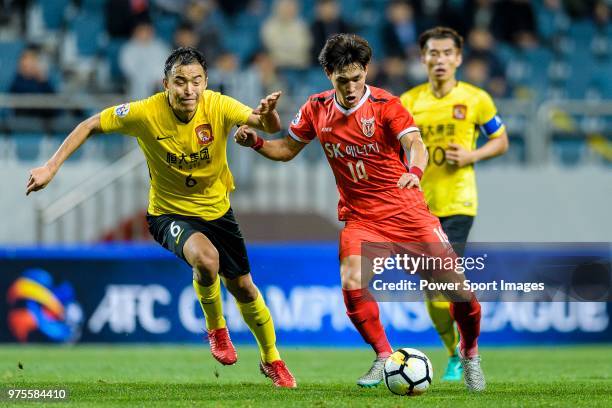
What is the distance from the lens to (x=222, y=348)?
8.09m

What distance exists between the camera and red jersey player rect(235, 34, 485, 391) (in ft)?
24.8

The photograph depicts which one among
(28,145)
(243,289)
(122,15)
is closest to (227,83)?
(28,145)

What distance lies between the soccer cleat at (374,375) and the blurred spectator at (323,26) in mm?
8388

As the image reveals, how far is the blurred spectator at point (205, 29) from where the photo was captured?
15266 mm

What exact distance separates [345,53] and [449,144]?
206 cm

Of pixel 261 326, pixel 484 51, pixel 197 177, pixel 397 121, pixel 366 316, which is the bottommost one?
pixel 261 326

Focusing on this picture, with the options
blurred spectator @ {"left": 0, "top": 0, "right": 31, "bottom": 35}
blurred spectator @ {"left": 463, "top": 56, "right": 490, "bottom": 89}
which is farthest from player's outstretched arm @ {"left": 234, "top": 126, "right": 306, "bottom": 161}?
blurred spectator @ {"left": 0, "top": 0, "right": 31, "bottom": 35}

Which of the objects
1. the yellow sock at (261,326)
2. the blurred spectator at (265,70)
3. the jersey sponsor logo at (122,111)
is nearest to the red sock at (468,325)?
the yellow sock at (261,326)

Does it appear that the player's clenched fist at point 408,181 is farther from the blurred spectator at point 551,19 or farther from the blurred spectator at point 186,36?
the blurred spectator at point 551,19

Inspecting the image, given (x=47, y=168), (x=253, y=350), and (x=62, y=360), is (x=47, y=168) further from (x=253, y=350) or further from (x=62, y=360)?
(x=253, y=350)

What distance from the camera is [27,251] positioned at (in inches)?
525

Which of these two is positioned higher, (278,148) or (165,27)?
(165,27)

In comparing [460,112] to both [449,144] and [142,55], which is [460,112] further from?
[142,55]

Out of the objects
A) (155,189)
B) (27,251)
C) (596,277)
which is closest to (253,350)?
(27,251)
